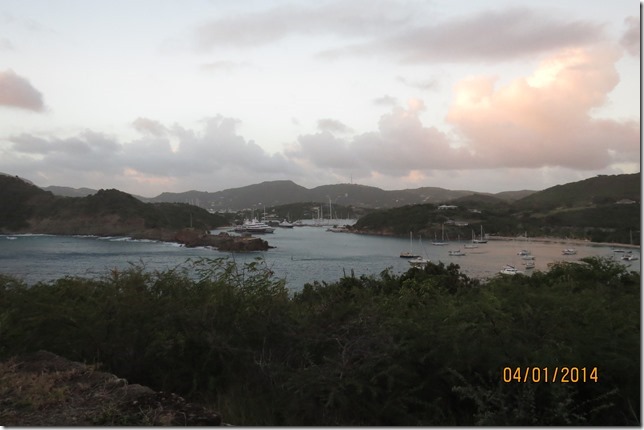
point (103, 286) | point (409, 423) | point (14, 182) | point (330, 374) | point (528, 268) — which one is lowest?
point (528, 268)

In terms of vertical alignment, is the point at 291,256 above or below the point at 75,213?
below

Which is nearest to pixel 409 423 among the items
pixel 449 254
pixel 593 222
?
pixel 449 254

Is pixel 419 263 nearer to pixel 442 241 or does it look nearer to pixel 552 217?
pixel 442 241

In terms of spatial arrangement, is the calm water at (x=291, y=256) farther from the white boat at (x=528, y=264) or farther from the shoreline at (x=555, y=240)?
the shoreline at (x=555, y=240)

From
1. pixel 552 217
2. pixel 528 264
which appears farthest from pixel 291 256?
pixel 552 217

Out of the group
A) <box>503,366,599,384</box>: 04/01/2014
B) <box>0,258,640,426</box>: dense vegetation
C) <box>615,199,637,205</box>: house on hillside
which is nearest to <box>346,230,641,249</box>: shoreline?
<box>615,199,637,205</box>: house on hillside

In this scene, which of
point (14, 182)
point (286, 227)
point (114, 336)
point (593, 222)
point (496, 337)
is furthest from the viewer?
point (286, 227)

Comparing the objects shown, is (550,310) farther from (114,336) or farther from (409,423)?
(114,336)
